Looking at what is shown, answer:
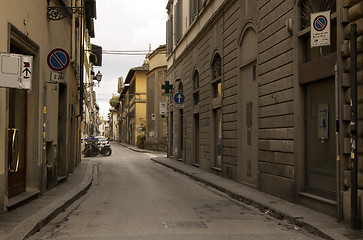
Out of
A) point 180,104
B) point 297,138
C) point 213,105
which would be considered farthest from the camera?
point 180,104

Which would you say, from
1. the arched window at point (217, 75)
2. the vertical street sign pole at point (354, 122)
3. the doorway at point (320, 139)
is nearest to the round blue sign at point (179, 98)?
the arched window at point (217, 75)

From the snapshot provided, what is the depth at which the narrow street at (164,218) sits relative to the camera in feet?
21.3

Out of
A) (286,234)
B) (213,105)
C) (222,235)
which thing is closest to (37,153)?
(222,235)

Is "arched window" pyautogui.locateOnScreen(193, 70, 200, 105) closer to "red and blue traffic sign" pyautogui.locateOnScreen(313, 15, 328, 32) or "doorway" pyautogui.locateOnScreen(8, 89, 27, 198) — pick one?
"doorway" pyautogui.locateOnScreen(8, 89, 27, 198)

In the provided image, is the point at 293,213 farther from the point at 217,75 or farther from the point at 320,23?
the point at 217,75

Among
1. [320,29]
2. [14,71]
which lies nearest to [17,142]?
[14,71]

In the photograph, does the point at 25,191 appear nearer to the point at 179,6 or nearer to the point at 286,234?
the point at 286,234

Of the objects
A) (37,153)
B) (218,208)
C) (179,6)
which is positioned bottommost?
(218,208)

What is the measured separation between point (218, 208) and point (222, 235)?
279 cm

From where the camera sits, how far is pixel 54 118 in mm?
12141

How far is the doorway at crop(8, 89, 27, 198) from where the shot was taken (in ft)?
28.5

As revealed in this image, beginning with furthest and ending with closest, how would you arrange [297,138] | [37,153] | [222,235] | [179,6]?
[179,6]
[37,153]
[297,138]
[222,235]

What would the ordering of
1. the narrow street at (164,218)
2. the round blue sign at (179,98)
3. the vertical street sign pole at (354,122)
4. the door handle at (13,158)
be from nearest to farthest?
1. the vertical street sign pole at (354,122)
2. the narrow street at (164,218)
3. the door handle at (13,158)
4. the round blue sign at (179,98)

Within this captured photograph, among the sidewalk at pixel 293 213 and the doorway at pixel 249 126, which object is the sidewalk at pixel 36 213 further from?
the doorway at pixel 249 126
